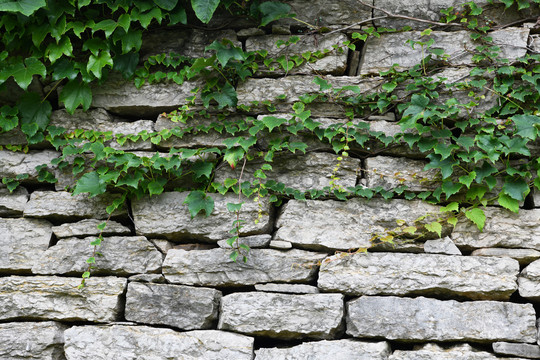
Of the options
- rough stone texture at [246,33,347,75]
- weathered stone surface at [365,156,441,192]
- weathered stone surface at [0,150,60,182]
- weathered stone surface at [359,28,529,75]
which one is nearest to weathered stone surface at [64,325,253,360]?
weathered stone surface at [0,150,60,182]

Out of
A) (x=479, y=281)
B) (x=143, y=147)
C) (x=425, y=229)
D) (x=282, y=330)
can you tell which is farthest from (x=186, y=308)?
(x=479, y=281)

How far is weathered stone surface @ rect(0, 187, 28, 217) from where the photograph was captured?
2482 mm

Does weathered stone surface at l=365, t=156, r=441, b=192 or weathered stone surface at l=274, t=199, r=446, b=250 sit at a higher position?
weathered stone surface at l=365, t=156, r=441, b=192

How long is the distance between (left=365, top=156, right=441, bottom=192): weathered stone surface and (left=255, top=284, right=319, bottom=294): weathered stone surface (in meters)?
0.65

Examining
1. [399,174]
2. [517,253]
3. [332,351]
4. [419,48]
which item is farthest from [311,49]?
[332,351]

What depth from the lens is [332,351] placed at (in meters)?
2.07

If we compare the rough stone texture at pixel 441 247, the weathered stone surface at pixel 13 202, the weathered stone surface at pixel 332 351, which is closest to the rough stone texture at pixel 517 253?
the rough stone texture at pixel 441 247

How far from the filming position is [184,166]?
2420 mm

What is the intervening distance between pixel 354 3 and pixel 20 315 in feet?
8.61

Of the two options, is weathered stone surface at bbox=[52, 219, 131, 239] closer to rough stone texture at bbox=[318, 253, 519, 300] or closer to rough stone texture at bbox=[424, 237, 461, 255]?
rough stone texture at bbox=[318, 253, 519, 300]

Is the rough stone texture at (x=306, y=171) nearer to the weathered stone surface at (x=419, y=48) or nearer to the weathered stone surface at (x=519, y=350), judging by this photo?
the weathered stone surface at (x=419, y=48)

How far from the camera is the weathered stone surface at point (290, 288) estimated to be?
220 cm

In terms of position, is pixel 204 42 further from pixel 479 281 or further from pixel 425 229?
pixel 479 281

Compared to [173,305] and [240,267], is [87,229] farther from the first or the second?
[240,267]
